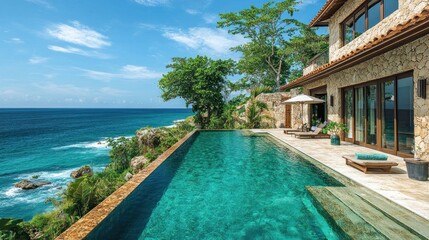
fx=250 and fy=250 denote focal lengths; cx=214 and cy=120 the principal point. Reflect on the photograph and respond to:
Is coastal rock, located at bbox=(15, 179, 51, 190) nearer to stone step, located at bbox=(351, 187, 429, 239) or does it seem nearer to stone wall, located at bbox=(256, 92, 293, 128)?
stone wall, located at bbox=(256, 92, 293, 128)

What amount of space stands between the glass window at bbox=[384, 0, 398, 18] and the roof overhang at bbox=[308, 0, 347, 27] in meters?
3.05

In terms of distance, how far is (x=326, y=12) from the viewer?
45.5ft

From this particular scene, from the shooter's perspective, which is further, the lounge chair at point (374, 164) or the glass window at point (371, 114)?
the glass window at point (371, 114)

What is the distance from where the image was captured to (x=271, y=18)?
2975cm

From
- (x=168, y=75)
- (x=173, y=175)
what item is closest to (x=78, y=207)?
(x=173, y=175)

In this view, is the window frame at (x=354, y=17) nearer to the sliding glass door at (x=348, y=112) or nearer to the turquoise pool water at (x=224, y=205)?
the sliding glass door at (x=348, y=112)

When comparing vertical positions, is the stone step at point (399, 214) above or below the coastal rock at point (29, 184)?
above

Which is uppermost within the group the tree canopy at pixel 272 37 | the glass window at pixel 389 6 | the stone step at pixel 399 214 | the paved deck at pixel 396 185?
the tree canopy at pixel 272 37

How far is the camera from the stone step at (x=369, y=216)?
3506 millimetres

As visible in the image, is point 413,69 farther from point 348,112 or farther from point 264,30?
point 264,30

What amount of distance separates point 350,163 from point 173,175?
510 centimetres

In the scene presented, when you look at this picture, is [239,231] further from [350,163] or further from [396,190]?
[350,163]

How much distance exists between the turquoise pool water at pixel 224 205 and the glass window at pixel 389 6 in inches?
265

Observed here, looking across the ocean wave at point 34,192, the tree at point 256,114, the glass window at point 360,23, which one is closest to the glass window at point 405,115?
the glass window at point 360,23
